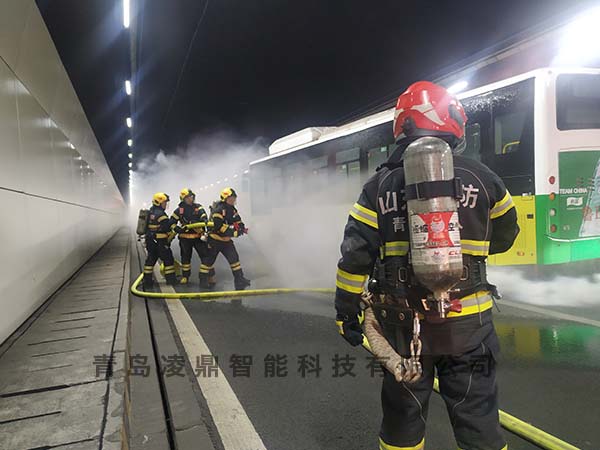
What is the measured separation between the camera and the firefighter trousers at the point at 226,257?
7.23 meters

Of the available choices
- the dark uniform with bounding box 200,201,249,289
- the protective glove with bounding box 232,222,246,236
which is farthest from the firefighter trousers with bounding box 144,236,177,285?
the protective glove with bounding box 232,222,246,236

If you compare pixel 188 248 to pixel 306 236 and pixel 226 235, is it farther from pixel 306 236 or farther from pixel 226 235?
pixel 306 236

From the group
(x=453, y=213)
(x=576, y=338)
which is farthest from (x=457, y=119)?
(x=576, y=338)

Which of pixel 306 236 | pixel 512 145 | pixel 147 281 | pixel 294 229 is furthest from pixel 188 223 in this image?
pixel 512 145

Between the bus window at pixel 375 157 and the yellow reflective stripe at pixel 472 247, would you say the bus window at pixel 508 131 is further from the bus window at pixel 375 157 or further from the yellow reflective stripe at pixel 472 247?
the yellow reflective stripe at pixel 472 247

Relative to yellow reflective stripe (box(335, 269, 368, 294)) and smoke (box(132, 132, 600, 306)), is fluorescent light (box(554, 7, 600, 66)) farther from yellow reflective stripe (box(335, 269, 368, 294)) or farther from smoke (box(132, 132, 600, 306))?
yellow reflective stripe (box(335, 269, 368, 294))

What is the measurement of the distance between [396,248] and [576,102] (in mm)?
5311

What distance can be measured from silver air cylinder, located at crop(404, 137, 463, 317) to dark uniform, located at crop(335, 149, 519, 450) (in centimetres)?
13

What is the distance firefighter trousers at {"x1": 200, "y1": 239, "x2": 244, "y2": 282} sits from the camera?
7234 millimetres

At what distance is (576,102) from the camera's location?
219 inches

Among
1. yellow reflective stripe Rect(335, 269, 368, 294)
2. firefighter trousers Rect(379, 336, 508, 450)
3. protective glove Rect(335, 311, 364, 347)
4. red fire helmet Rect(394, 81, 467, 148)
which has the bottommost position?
firefighter trousers Rect(379, 336, 508, 450)

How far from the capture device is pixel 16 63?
4.27m

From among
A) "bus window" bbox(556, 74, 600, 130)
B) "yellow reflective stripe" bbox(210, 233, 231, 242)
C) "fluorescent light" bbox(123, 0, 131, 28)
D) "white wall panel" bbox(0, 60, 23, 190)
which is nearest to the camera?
"white wall panel" bbox(0, 60, 23, 190)

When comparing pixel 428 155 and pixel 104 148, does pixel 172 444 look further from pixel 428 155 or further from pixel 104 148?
pixel 104 148
